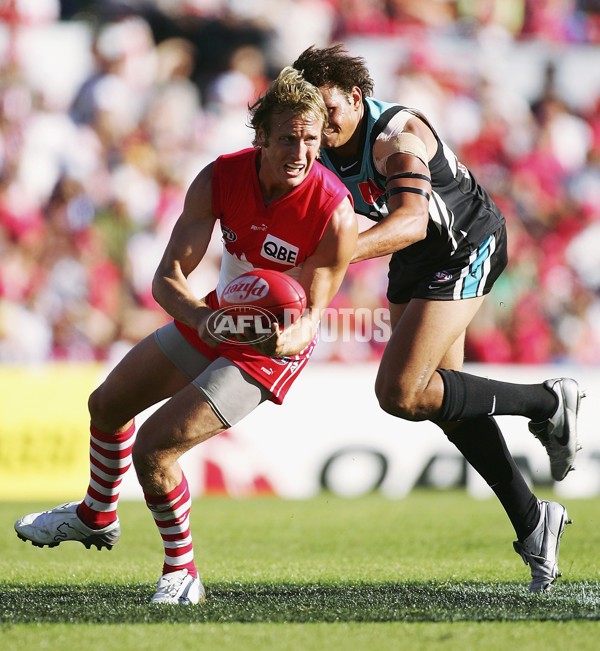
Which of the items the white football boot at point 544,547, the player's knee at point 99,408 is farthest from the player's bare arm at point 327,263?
the white football boot at point 544,547

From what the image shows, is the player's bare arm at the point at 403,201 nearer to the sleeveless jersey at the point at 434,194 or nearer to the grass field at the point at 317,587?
the sleeveless jersey at the point at 434,194

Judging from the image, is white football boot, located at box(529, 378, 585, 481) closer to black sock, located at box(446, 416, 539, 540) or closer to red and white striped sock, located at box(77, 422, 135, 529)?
black sock, located at box(446, 416, 539, 540)

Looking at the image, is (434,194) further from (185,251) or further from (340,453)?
(340,453)

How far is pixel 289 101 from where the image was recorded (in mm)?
4406

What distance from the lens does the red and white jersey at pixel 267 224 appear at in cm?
460

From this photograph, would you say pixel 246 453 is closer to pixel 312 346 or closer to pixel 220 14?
pixel 312 346

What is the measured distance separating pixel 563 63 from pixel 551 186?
231 centimetres

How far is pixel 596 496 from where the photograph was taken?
10.3 m

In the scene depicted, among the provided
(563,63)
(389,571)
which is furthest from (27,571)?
(563,63)

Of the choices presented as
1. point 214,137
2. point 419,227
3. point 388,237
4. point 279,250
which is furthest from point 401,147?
point 214,137

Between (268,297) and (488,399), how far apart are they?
151cm

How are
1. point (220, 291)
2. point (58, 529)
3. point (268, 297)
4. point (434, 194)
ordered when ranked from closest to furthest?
point (268, 297) < point (220, 291) < point (58, 529) < point (434, 194)

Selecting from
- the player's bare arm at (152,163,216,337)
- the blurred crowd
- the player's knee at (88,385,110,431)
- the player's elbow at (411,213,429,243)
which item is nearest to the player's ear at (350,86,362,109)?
the player's elbow at (411,213,429,243)

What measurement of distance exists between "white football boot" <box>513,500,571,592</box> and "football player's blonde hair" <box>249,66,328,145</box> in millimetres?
2200
